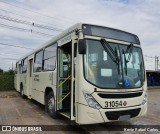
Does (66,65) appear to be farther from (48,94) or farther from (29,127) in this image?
(29,127)

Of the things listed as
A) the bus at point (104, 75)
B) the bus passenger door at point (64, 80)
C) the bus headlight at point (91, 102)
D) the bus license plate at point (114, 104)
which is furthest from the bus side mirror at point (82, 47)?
Answer: the bus passenger door at point (64, 80)

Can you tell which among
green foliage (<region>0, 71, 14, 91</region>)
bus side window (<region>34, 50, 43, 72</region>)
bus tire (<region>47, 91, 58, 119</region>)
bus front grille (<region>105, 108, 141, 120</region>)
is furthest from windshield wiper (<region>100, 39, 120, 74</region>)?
green foliage (<region>0, 71, 14, 91</region>)

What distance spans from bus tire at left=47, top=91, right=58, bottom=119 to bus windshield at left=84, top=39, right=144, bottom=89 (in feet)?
9.22

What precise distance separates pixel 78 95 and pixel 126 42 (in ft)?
7.25

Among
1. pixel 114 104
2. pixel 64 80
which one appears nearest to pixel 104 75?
pixel 114 104

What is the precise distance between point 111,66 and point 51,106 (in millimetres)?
3437

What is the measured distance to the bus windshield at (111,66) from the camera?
619cm

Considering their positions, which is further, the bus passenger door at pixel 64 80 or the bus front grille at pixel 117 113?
the bus passenger door at pixel 64 80

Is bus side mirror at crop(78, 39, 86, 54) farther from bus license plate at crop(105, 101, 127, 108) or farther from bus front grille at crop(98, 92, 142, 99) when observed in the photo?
bus license plate at crop(105, 101, 127, 108)

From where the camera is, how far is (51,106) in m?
8.88

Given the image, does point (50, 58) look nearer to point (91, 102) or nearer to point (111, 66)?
point (111, 66)

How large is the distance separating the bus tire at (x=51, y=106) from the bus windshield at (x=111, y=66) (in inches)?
111

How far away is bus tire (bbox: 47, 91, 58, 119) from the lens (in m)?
8.54

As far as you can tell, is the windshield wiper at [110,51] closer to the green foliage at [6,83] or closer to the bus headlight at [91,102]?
the bus headlight at [91,102]
